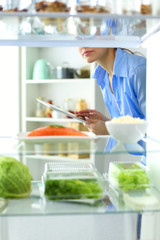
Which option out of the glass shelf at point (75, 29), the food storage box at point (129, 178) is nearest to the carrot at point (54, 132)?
the food storage box at point (129, 178)

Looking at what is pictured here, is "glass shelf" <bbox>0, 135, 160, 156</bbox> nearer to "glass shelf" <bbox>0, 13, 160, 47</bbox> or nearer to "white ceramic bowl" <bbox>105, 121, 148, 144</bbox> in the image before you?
"white ceramic bowl" <bbox>105, 121, 148, 144</bbox>

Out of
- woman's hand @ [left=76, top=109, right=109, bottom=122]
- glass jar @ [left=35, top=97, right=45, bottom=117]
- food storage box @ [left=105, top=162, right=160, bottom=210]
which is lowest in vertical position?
food storage box @ [left=105, top=162, right=160, bottom=210]

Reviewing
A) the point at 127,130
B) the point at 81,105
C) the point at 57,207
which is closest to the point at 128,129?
the point at 127,130

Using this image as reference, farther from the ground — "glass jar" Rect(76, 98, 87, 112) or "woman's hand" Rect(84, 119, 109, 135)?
"glass jar" Rect(76, 98, 87, 112)

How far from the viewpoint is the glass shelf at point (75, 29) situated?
0.75m

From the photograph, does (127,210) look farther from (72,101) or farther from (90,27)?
(72,101)

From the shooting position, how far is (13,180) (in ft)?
2.74

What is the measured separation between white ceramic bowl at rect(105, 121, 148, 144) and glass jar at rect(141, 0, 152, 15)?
10.5 inches

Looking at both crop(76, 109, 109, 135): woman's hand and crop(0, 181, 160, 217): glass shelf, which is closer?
crop(0, 181, 160, 217): glass shelf

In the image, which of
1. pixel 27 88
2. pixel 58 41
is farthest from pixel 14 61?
pixel 58 41

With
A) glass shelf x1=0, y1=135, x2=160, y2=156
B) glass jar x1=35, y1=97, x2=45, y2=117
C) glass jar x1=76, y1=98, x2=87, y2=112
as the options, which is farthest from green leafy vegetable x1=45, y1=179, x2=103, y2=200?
glass jar x1=35, y1=97, x2=45, y2=117

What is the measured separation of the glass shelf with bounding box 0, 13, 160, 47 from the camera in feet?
2.48

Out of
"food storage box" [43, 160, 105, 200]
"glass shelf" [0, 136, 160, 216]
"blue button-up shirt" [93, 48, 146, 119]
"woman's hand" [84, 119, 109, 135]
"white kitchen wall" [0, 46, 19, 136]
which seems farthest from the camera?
"white kitchen wall" [0, 46, 19, 136]

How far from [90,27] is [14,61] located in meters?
2.65
